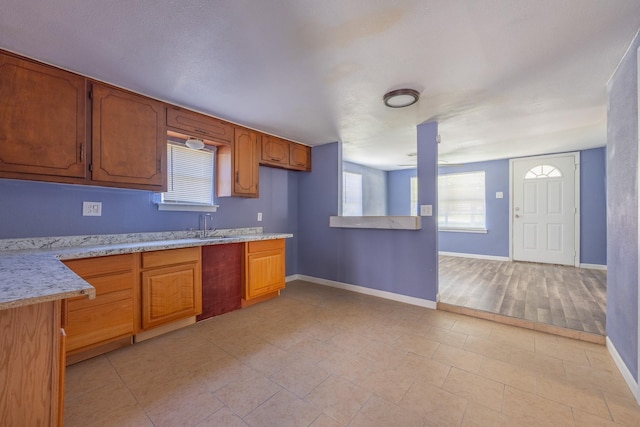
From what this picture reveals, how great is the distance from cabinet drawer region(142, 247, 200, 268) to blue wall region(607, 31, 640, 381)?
132 inches

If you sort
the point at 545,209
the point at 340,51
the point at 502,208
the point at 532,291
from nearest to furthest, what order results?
the point at 340,51 < the point at 532,291 < the point at 545,209 < the point at 502,208

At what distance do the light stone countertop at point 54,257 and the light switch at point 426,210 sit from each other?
71.5 inches

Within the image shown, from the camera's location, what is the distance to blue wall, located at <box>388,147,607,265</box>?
470 centimetres

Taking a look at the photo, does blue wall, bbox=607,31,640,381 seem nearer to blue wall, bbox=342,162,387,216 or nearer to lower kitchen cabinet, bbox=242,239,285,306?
lower kitchen cabinet, bbox=242,239,285,306

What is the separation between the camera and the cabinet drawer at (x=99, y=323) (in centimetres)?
192

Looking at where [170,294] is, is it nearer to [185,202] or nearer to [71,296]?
[185,202]

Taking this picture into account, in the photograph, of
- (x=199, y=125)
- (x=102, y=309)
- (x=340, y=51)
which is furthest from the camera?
(x=199, y=125)

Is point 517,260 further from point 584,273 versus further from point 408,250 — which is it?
point 408,250

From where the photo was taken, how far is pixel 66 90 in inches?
81.0

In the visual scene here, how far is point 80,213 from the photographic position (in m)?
2.34

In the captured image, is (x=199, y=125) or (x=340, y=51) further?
(x=199, y=125)

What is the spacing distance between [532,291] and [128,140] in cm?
497

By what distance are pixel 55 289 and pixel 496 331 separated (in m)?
3.22

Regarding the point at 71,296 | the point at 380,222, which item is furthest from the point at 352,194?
the point at 71,296
